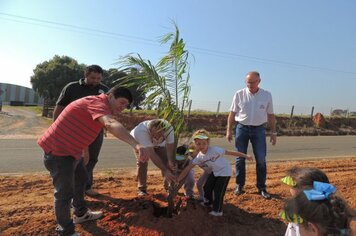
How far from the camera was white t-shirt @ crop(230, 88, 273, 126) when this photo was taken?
5.85 meters

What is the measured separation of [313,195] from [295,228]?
875 mm

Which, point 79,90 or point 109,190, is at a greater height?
point 79,90

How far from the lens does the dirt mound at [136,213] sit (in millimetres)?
4297

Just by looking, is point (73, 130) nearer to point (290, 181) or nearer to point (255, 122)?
point (290, 181)

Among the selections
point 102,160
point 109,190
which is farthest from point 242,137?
point 102,160

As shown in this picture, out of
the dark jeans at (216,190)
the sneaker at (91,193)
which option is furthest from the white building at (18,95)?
the dark jeans at (216,190)

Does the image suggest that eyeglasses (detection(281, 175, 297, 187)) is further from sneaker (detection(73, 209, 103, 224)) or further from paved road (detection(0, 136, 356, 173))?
paved road (detection(0, 136, 356, 173))

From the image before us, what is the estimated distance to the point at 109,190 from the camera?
5.99 m

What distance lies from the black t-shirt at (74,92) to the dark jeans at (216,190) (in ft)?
7.02

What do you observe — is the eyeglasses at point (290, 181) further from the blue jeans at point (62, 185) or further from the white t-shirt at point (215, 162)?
the blue jeans at point (62, 185)

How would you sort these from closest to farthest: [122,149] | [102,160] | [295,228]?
[295,228], [102,160], [122,149]

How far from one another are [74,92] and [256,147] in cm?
300

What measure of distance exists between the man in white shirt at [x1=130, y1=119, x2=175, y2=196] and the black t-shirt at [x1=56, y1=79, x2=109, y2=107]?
88 cm

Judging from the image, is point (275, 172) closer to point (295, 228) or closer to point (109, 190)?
point (109, 190)
